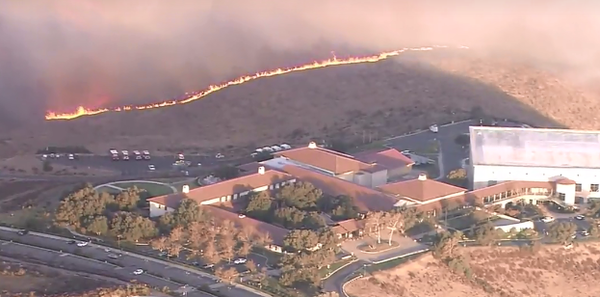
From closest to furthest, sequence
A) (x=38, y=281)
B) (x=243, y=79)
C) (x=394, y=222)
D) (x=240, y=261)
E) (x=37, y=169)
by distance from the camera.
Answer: (x=38, y=281)
(x=240, y=261)
(x=394, y=222)
(x=37, y=169)
(x=243, y=79)

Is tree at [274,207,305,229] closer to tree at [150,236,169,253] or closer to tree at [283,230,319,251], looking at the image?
tree at [283,230,319,251]

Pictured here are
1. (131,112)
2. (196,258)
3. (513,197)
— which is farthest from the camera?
(131,112)

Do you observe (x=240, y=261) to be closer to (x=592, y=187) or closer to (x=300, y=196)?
(x=300, y=196)

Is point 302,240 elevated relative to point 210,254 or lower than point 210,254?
elevated

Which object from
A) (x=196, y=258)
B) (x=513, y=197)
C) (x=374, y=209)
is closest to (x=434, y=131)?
(x=513, y=197)

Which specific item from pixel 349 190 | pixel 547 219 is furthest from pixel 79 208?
pixel 547 219

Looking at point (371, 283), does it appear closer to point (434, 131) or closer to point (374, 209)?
point (374, 209)

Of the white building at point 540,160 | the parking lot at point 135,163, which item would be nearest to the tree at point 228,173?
the parking lot at point 135,163
